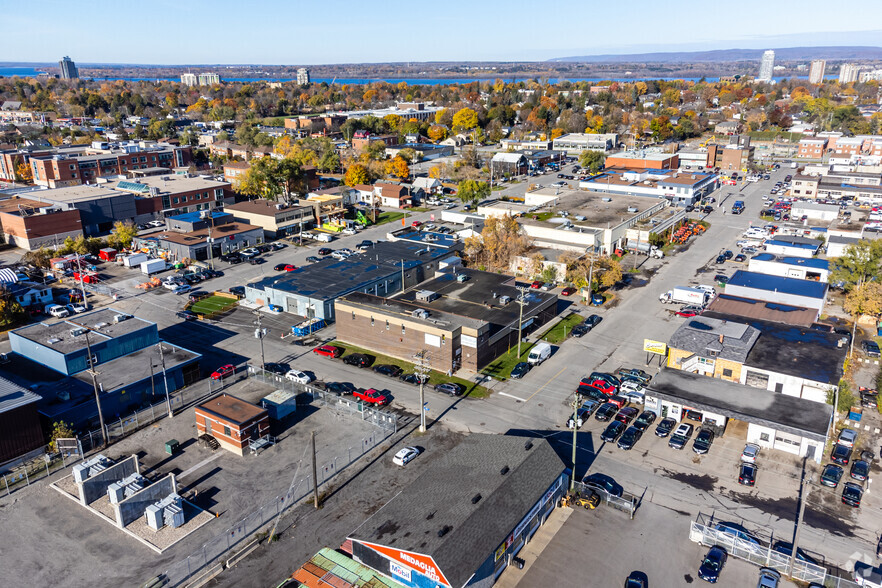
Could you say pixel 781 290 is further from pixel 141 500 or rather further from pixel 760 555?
pixel 141 500

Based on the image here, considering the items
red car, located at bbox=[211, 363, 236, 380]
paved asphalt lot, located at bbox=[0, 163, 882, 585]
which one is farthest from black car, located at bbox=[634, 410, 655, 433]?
red car, located at bbox=[211, 363, 236, 380]

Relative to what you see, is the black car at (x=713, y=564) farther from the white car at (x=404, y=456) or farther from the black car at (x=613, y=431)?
the white car at (x=404, y=456)

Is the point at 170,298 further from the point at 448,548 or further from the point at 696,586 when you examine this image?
the point at 696,586

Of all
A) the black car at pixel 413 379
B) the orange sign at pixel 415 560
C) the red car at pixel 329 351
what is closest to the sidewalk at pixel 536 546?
the orange sign at pixel 415 560

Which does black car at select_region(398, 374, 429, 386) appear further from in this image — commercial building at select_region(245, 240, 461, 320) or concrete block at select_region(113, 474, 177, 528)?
concrete block at select_region(113, 474, 177, 528)

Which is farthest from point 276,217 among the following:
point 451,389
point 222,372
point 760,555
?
point 760,555

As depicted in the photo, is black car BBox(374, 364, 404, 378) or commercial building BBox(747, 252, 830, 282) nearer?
black car BBox(374, 364, 404, 378)
